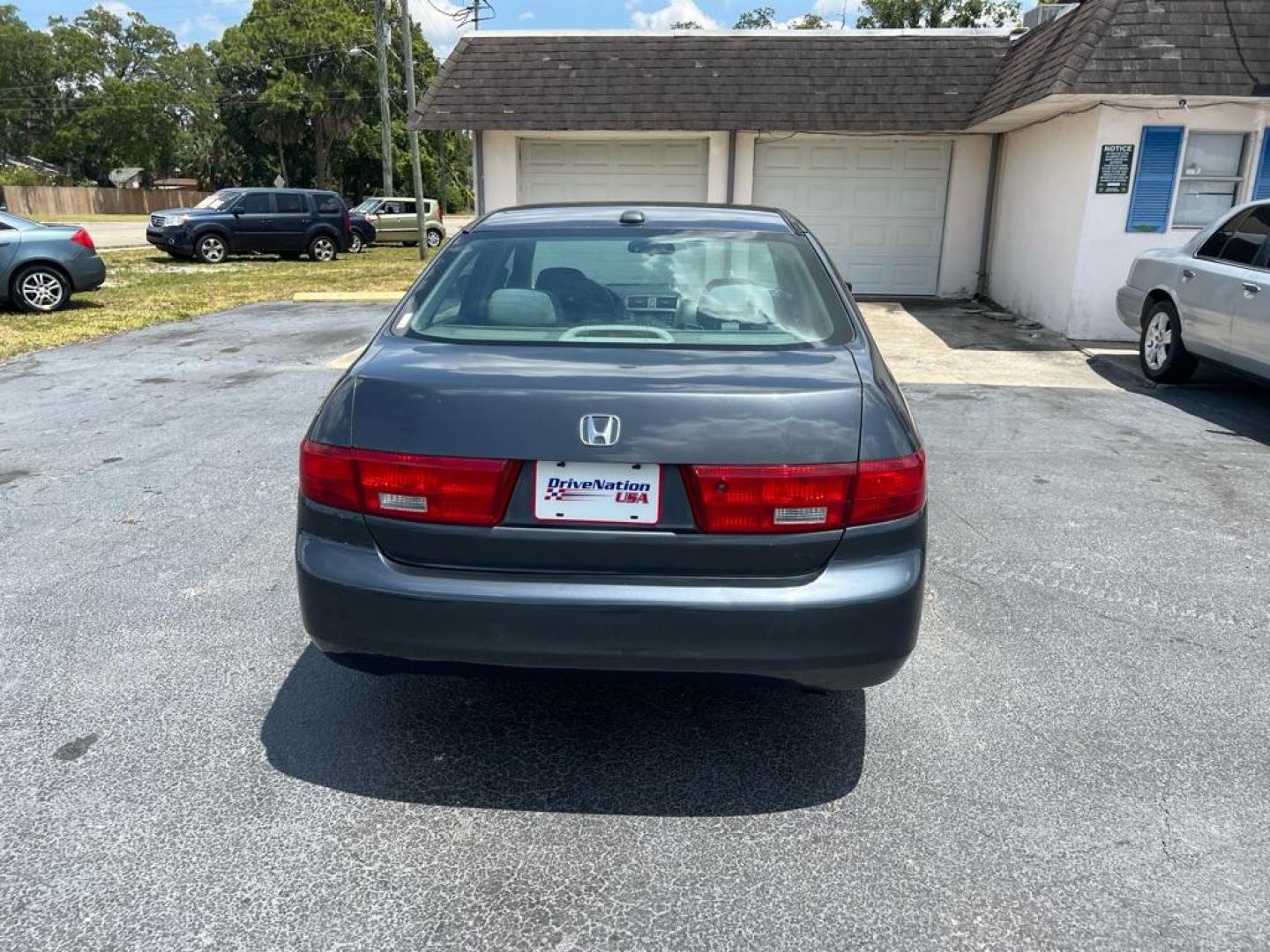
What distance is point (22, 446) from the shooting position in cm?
636

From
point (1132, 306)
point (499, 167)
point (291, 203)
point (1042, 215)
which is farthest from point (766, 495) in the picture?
point (291, 203)

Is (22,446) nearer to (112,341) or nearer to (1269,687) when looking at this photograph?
(112,341)

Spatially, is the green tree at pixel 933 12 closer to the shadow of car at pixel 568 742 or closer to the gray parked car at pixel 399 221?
the gray parked car at pixel 399 221

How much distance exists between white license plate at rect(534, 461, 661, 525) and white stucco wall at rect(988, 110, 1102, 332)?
10261 millimetres

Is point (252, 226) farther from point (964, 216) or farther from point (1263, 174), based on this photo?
point (1263, 174)

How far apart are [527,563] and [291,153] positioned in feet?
183

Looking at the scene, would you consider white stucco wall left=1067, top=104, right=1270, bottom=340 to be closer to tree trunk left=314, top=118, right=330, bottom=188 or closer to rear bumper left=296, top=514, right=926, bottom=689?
rear bumper left=296, top=514, right=926, bottom=689

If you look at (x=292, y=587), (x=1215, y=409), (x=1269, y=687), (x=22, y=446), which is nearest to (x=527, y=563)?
(x=292, y=587)

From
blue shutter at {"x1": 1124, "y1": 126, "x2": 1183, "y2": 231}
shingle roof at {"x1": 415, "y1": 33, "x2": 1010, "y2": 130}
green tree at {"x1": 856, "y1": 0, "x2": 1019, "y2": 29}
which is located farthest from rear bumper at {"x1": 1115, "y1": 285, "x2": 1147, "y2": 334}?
green tree at {"x1": 856, "y1": 0, "x2": 1019, "y2": 29}

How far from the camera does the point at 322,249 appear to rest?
885 inches

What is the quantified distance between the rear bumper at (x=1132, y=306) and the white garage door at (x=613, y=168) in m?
7.44

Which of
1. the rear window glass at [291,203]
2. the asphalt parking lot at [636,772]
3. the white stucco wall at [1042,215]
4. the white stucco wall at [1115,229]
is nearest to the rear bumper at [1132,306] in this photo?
the white stucco wall at [1115,229]

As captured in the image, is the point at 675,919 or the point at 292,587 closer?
the point at 675,919

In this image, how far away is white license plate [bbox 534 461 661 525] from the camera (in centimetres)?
→ 244
